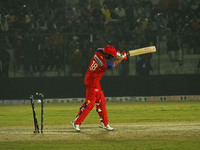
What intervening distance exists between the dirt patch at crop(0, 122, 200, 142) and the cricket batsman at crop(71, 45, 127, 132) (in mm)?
452

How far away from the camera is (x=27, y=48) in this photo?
2152 centimetres

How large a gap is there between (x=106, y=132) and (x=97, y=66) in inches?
73.6

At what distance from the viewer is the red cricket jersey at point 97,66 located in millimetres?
11969

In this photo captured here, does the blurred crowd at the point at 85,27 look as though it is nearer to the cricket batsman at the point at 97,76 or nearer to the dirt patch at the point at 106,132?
the dirt patch at the point at 106,132

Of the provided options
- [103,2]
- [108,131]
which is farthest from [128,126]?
[103,2]

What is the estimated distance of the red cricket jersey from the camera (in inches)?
471

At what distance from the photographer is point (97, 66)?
12.1m

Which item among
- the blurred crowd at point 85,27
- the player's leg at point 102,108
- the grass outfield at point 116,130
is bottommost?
the grass outfield at point 116,130

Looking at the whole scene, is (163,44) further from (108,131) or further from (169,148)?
(169,148)

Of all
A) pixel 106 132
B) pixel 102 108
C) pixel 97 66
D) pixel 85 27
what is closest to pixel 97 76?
pixel 97 66

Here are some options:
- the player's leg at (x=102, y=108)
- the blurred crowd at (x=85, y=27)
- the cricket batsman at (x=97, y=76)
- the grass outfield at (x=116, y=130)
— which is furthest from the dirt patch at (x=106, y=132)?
the blurred crowd at (x=85, y=27)

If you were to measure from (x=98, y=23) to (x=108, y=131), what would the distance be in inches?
505

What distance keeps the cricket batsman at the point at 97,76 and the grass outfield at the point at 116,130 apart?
1.65ft

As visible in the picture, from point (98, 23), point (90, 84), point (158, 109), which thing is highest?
point (98, 23)
